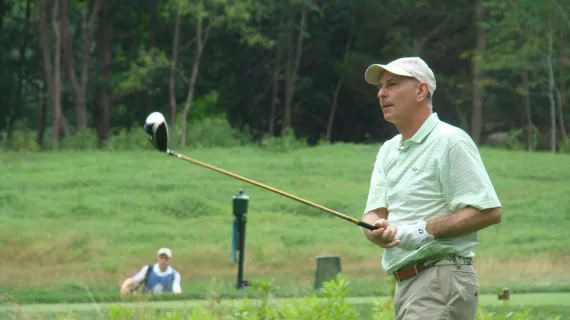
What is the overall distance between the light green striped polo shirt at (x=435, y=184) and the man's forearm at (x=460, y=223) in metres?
0.03

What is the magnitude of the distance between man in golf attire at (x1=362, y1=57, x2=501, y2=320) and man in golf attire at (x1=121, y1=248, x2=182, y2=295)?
902cm

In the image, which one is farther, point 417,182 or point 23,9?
point 23,9

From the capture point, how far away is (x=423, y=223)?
505cm

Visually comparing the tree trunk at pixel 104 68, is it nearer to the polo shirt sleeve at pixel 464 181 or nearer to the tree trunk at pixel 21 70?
the tree trunk at pixel 21 70

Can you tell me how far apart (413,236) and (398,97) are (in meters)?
0.67

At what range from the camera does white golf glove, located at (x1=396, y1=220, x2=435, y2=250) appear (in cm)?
501

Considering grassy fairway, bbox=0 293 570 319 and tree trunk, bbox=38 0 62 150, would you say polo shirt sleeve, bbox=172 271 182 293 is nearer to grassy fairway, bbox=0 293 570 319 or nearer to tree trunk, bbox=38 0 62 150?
grassy fairway, bbox=0 293 570 319

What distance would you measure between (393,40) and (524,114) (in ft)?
18.5

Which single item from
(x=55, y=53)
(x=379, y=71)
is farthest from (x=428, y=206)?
(x=55, y=53)

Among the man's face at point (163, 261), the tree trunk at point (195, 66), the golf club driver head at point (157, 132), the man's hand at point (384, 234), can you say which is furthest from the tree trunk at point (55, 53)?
the man's hand at point (384, 234)

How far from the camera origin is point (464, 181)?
5.06m

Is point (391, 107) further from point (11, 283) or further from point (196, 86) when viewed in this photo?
point (196, 86)

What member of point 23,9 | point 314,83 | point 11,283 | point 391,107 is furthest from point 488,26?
point 391,107

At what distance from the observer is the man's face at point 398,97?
5293 mm
